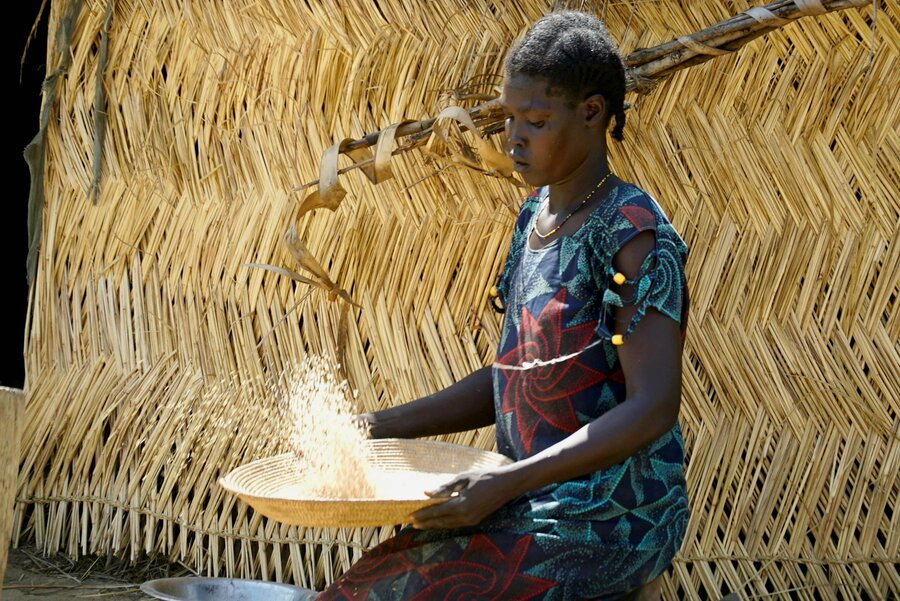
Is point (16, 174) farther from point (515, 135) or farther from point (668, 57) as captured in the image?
point (515, 135)

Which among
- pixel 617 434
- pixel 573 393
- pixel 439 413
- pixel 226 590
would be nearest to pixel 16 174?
pixel 226 590

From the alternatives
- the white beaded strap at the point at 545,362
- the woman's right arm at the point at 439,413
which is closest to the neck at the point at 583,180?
the white beaded strap at the point at 545,362

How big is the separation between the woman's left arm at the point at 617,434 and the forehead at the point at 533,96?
255mm

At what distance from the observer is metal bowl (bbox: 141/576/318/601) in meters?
2.78

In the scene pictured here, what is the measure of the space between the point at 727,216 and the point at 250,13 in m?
1.50

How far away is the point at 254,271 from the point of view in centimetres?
351

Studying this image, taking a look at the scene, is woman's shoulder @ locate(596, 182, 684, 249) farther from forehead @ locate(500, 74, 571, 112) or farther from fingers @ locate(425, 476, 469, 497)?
fingers @ locate(425, 476, 469, 497)

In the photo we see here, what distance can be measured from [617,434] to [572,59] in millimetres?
606

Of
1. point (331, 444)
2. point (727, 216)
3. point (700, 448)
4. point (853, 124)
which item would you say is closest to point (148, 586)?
point (331, 444)

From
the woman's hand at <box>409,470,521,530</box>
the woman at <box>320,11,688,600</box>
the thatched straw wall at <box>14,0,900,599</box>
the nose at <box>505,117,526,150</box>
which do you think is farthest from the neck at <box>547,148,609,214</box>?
the thatched straw wall at <box>14,0,900,599</box>

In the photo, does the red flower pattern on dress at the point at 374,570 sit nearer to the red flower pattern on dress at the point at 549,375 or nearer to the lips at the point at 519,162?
the red flower pattern on dress at the point at 549,375

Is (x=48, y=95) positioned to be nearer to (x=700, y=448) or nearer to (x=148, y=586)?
(x=148, y=586)

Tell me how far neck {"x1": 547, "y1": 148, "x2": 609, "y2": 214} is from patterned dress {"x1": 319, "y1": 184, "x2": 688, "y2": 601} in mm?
67

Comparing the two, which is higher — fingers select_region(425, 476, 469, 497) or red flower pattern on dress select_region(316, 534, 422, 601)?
fingers select_region(425, 476, 469, 497)
